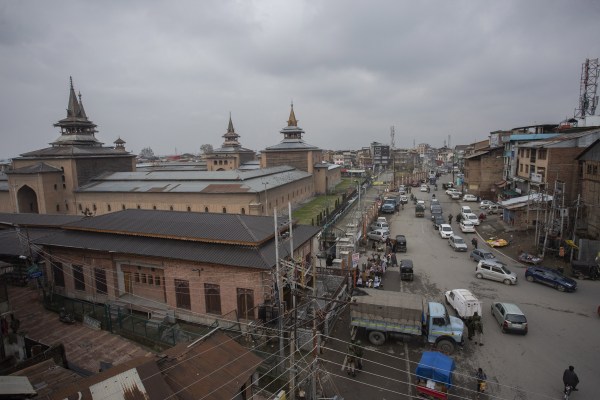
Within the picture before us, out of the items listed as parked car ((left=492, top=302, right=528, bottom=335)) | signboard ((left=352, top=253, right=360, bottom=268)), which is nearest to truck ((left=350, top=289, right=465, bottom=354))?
parked car ((left=492, top=302, right=528, bottom=335))

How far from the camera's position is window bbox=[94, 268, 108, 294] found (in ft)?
73.8

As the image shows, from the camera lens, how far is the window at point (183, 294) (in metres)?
20.1

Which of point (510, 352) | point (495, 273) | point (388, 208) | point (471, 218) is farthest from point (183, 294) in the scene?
point (388, 208)

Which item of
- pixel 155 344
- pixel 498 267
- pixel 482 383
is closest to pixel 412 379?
pixel 482 383

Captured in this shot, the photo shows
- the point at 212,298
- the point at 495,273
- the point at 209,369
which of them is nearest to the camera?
the point at 209,369

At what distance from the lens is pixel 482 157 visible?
192ft

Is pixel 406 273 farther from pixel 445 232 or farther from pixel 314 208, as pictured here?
pixel 314 208

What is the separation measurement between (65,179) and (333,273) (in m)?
44.7

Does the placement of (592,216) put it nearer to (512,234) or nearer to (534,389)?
(512,234)

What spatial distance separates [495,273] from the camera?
25.7 m

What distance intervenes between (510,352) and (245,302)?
43.1 ft

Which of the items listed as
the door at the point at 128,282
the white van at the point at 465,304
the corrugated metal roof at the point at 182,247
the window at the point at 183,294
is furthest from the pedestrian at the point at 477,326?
the door at the point at 128,282

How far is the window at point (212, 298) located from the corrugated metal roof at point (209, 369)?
286 inches

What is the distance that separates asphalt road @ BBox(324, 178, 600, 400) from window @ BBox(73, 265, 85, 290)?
1683 centimetres
